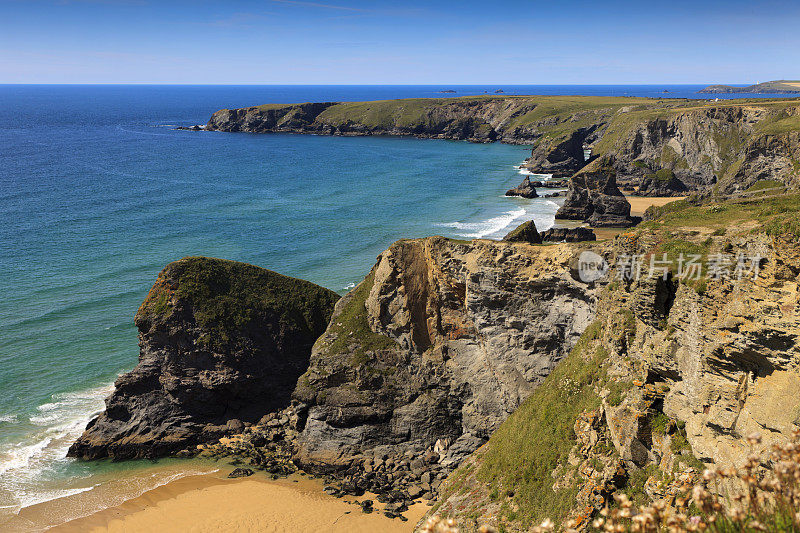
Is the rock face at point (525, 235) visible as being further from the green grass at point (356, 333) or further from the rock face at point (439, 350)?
the green grass at point (356, 333)

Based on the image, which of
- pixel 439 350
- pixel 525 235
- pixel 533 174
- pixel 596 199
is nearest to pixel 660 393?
pixel 439 350

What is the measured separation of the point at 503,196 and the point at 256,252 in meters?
54.9

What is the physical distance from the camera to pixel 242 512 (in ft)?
99.0

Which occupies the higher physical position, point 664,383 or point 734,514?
point 734,514

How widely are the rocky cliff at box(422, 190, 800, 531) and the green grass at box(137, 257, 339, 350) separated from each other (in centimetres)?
1936

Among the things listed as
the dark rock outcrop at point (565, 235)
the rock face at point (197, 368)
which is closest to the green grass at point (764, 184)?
the dark rock outcrop at point (565, 235)

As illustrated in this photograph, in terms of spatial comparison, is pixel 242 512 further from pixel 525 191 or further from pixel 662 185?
pixel 662 185

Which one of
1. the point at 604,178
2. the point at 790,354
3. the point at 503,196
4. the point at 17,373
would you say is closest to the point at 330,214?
the point at 503,196

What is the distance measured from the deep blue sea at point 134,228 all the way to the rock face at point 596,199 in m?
4.93

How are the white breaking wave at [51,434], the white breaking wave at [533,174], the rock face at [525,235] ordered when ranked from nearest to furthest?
the white breaking wave at [51,434], the rock face at [525,235], the white breaking wave at [533,174]

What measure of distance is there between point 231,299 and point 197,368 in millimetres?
5597

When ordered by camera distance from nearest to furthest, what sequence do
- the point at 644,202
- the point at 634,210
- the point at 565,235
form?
the point at 565,235, the point at 634,210, the point at 644,202

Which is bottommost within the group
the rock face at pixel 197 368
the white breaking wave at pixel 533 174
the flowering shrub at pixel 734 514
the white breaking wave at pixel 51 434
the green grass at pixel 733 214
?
the white breaking wave at pixel 51 434

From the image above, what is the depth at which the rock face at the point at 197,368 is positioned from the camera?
36.8 meters
